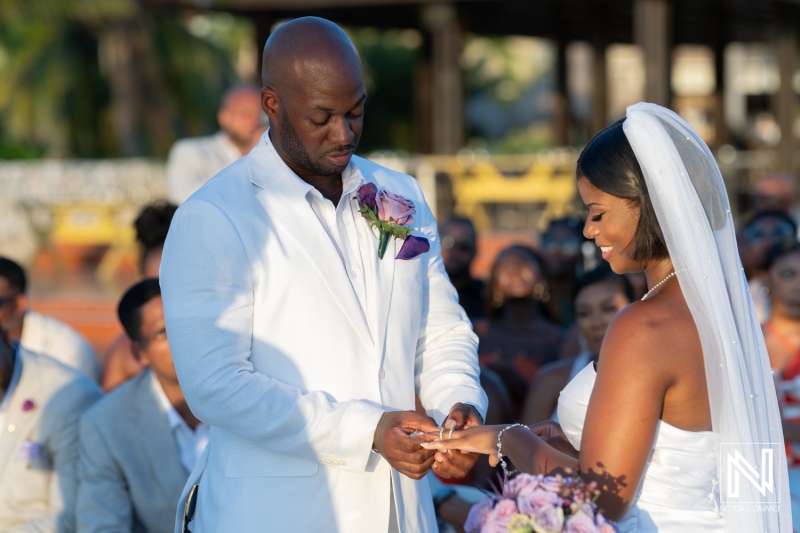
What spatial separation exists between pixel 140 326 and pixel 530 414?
218 cm

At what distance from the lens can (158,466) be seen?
471 cm

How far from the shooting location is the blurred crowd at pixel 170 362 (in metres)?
4.71

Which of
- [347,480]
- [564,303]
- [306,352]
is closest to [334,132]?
[306,352]

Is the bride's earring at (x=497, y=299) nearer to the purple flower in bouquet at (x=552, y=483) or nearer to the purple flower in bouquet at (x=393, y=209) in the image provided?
the purple flower in bouquet at (x=393, y=209)

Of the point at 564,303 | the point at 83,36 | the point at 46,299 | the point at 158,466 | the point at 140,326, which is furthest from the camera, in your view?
the point at 83,36

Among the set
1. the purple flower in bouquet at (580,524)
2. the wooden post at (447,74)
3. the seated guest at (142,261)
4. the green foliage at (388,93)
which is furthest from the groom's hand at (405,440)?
the green foliage at (388,93)

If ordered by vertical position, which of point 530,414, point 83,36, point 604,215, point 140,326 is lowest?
point 530,414

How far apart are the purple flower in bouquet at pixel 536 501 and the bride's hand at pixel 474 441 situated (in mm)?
494

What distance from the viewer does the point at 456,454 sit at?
3.34 m

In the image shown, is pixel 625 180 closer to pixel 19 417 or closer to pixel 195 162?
pixel 19 417

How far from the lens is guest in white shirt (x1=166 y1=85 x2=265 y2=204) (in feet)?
25.7

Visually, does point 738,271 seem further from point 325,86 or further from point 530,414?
point 530,414

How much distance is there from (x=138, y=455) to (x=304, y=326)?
177 cm

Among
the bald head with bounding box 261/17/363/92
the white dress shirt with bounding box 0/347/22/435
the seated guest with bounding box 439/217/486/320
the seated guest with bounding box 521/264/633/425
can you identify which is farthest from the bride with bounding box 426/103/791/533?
the seated guest with bounding box 439/217/486/320
